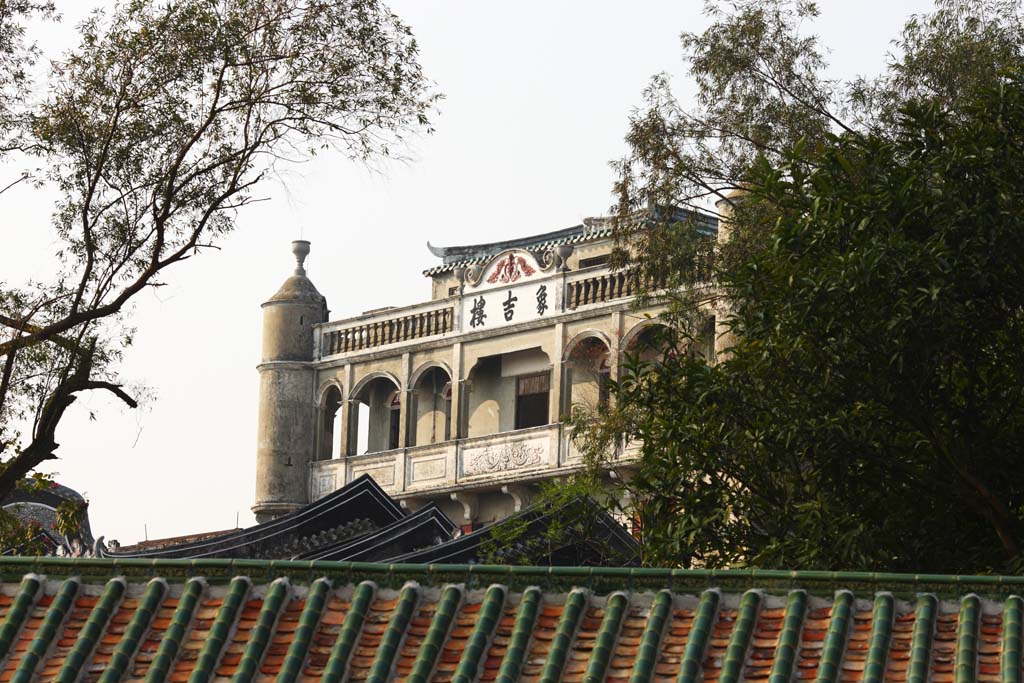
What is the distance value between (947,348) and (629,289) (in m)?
19.5

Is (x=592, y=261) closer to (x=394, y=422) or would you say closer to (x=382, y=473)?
(x=394, y=422)

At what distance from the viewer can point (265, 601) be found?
1169 centimetres

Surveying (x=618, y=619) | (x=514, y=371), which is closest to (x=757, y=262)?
(x=618, y=619)

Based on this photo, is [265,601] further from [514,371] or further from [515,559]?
[514,371]

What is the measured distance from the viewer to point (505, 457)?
37.7m

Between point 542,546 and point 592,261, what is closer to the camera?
point 542,546

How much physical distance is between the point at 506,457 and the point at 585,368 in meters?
2.12

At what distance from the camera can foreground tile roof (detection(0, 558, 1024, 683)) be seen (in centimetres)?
1091

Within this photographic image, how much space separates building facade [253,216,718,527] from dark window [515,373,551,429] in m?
0.03

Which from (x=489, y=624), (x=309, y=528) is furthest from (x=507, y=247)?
(x=489, y=624)

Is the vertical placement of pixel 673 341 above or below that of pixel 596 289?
below

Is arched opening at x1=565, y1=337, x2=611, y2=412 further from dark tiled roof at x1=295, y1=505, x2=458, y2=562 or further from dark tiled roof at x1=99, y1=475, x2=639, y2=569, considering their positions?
dark tiled roof at x1=295, y1=505, x2=458, y2=562

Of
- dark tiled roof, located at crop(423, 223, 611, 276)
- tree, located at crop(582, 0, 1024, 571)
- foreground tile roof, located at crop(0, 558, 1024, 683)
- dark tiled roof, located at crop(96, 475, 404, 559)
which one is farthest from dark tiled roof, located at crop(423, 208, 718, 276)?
foreground tile roof, located at crop(0, 558, 1024, 683)

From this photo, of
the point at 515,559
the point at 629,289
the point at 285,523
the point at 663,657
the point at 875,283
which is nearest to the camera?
the point at 663,657
